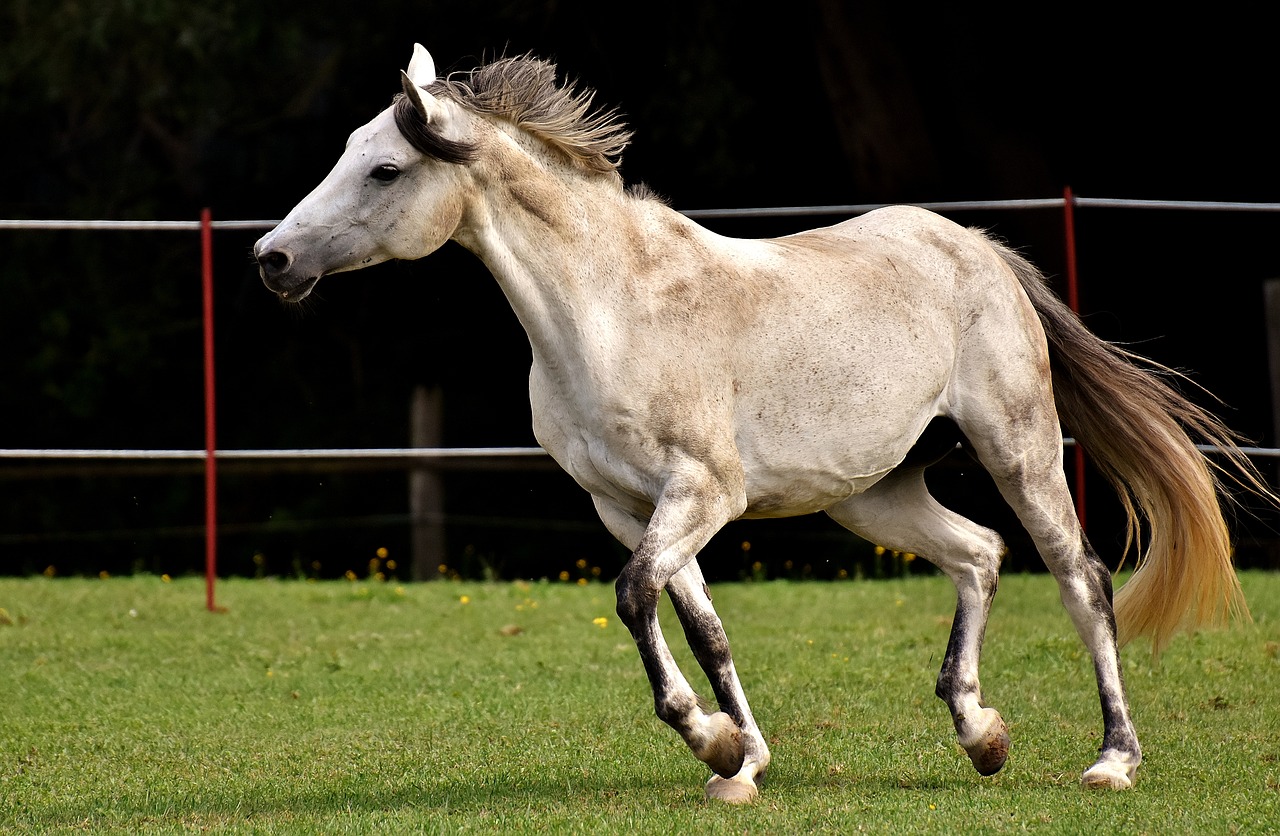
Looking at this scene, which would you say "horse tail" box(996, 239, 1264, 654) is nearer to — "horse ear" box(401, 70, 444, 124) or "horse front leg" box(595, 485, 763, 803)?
"horse front leg" box(595, 485, 763, 803)

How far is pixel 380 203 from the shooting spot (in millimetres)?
4031

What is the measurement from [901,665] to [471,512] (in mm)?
8742

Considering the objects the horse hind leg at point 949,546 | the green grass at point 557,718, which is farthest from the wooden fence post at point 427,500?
the horse hind leg at point 949,546

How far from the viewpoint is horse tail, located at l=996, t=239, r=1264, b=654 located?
16.3 feet

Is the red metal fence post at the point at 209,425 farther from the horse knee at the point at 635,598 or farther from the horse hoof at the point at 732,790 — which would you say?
the horse knee at the point at 635,598

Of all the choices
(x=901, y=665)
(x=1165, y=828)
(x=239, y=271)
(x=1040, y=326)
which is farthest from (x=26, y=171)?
(x=1165, y=828)

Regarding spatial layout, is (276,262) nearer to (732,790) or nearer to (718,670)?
(718,670)

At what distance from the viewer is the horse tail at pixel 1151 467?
495 centimetres

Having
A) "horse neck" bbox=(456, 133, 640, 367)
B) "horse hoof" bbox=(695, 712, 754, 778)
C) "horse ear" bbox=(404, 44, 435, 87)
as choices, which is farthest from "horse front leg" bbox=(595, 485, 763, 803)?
"horse ear" bbox=(404, 44, 435, 87)

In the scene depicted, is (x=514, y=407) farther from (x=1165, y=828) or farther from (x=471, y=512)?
→ (x=1165, y=828)

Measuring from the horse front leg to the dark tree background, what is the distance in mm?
6453

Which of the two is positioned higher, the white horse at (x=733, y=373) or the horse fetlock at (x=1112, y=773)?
the white horse at (x=733, y=373)

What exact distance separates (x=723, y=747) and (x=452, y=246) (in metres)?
8.99

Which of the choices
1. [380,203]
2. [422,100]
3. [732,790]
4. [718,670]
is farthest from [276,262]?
[732,790]
